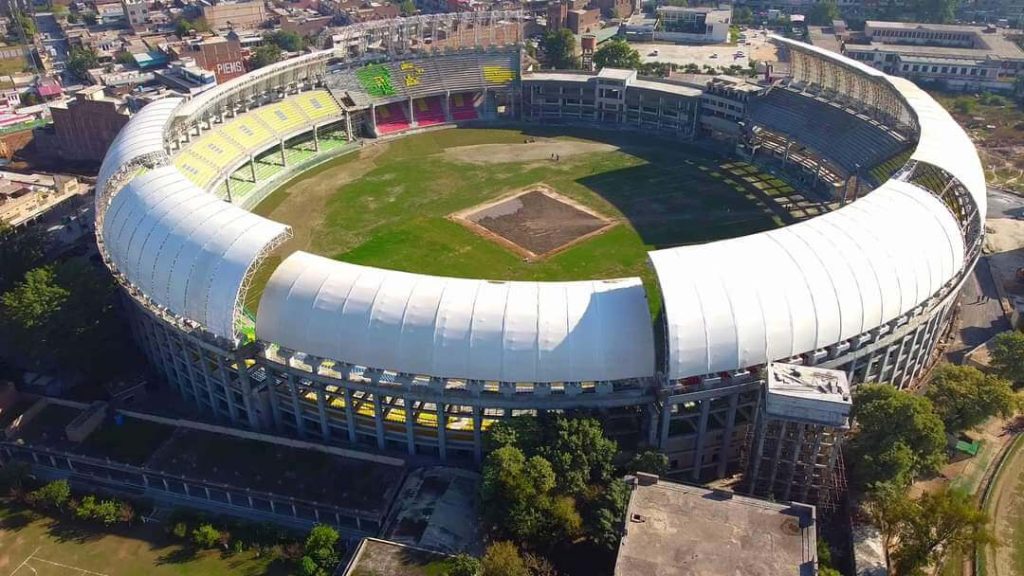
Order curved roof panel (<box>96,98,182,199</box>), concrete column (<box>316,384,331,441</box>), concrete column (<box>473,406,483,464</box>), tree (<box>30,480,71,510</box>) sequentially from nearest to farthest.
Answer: tree (<box>30,480,71,510</box>)
concrete column (<box>473,406,483,464</box>)
concrete column (<box>316,384,331,441</box>)
curved roof panel (<box>96,98,182,199</box>)

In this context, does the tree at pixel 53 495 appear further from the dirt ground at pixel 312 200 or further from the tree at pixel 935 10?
the tree at pixel 935 10

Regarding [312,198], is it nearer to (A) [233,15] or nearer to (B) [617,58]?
(B) [617,58]

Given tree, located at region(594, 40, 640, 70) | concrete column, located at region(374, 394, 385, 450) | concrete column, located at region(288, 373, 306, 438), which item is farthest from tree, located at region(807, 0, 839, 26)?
concrete column, located at region(288, 373, 306, 438)

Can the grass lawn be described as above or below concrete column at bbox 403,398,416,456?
below

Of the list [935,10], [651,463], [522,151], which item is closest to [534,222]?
[522,151]

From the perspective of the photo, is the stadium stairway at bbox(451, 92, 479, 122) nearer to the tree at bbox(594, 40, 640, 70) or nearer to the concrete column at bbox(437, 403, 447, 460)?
the tree at bbox(594, 40, 640, 70)

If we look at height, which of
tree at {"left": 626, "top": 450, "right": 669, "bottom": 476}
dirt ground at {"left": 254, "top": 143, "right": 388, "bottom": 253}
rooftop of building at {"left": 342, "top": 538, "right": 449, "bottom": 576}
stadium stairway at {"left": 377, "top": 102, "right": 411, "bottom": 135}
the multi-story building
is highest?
the multi-story building

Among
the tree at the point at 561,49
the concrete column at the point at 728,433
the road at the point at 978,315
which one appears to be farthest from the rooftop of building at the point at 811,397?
the tree at the point at 561,49
